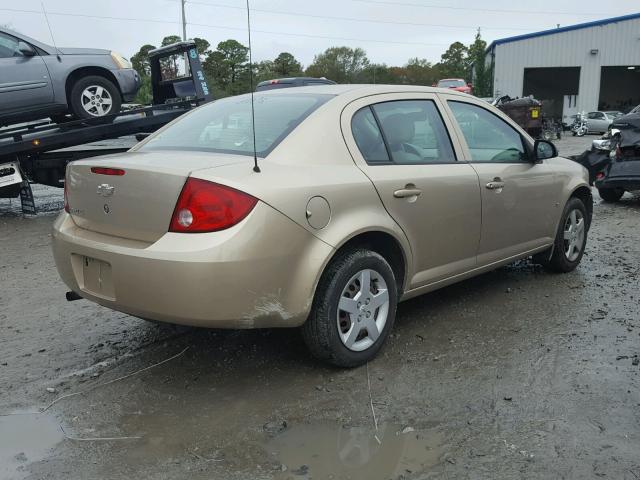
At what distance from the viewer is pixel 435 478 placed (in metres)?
2.59

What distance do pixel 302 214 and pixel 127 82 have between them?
7.78m

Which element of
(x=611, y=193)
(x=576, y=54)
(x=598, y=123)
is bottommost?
(x=598, y=123)

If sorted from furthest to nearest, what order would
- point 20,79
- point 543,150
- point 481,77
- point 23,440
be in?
point 481,77
point 20,79
point 543,150
point 23,440

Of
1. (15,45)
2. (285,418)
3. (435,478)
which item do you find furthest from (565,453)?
(15,45)

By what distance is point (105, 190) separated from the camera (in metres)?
3.37

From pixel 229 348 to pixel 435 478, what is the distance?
1756 millimetres

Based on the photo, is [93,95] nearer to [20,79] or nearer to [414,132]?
[20,79]

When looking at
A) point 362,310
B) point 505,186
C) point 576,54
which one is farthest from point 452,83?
point 362,310

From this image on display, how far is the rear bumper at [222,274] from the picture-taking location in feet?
9.73

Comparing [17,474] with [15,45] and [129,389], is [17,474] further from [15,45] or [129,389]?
[15,45]

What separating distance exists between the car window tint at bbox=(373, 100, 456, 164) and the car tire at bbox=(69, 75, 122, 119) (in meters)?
6.43

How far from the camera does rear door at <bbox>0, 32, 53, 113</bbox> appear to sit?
28.9 ft

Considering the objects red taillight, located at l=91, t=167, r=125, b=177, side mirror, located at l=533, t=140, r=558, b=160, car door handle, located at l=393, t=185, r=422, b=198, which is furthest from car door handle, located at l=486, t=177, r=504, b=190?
red taillight, located at l=91, t=167, r=125, b=177

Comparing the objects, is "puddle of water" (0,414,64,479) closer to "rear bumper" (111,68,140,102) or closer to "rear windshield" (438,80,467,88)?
"rear bumper" (111,68,140,102)
